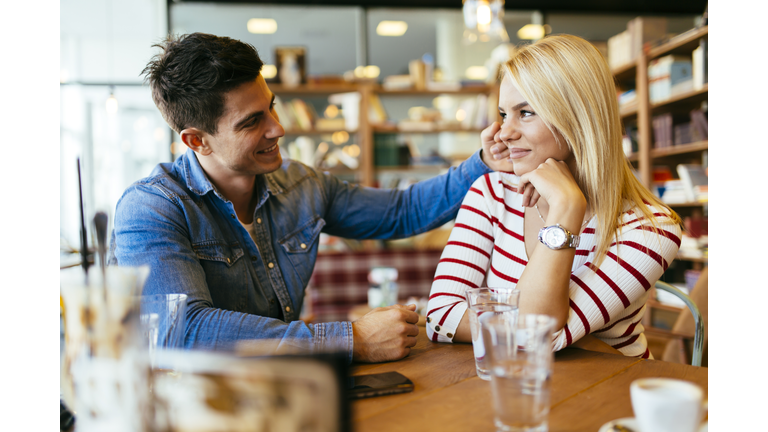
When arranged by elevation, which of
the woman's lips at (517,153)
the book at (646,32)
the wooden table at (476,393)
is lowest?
the wooden table at (476,393)

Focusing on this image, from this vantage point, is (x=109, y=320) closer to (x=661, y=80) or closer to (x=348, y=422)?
(x=348, y=422)

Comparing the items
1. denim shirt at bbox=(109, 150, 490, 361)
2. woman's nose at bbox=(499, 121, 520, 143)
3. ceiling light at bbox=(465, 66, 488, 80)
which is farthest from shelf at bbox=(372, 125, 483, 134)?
woman's nose at bbox=(499, 121, 520, 143)

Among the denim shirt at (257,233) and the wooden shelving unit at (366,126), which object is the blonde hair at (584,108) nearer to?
the denim shirt at (257,233)

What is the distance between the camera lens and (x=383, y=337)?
3.26 feet

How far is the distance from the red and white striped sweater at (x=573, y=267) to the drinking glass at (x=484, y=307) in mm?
213

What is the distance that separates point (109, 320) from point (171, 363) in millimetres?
193

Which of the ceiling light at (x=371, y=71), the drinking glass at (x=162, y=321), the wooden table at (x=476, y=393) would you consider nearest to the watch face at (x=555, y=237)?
the wooden table at (x=476, y=393)

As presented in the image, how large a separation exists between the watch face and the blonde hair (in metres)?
0.20

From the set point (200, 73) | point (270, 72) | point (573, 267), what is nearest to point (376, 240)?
point (270, 72)

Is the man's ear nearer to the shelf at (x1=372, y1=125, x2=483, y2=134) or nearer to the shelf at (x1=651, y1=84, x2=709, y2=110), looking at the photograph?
the shelf at (x1=651, y1=84, x2=709, y2=110)

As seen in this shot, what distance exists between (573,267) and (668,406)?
0.76 metres

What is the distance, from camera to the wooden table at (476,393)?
2.22 feet

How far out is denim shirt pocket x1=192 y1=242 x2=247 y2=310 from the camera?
4.41 ft
